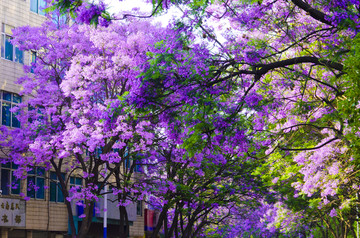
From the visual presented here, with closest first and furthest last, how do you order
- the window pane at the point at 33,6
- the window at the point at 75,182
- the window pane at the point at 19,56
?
the window pane at the point at 19,56 → the window pane at the point at 33,6 → the window at the point at 75,182

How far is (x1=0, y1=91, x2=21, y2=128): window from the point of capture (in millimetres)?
28047

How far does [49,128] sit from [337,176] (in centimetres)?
1090

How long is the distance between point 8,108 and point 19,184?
3.25m


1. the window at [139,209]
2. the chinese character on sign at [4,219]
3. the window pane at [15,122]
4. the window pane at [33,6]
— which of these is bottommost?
the chinese character on sign at [4,219]

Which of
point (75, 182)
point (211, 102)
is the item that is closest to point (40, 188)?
point (75, 182)

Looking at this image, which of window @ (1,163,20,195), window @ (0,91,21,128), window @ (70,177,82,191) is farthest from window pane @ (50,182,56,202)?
window @ (0,91,21,128)

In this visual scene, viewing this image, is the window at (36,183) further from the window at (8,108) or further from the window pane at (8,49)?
the window pane at (8,49)

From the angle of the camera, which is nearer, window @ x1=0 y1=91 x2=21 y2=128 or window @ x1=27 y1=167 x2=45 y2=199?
window @ x1=0 y1=91 x2=21 y2=128

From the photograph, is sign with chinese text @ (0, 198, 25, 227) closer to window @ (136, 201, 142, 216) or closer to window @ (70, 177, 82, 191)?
window @ (70, 177, 82, 191)

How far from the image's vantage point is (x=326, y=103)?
58.4 ft

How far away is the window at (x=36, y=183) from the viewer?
29184mm

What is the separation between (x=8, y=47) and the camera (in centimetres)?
2895

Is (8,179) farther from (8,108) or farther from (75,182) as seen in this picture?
(75,182)

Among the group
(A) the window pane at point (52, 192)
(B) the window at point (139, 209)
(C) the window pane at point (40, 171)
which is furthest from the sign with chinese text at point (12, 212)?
(B) the window at point (139, 209)
